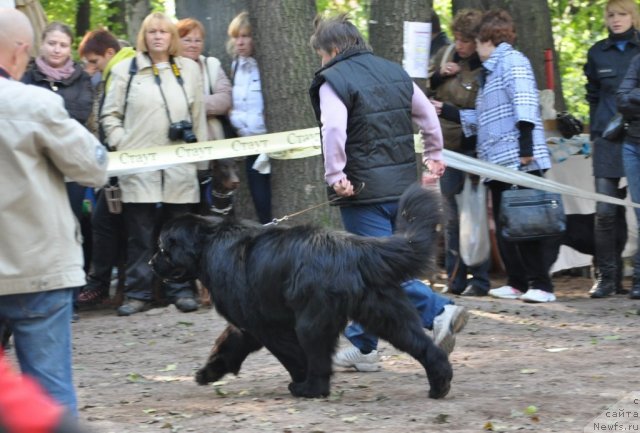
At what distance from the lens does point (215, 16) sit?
34.7ft

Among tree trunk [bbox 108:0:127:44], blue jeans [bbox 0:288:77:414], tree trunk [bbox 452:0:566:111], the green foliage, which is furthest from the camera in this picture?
tree trunk [bbox 108:0:127:44]

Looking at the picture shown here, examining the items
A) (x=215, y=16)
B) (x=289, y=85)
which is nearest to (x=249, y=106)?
(x=289, y=85)

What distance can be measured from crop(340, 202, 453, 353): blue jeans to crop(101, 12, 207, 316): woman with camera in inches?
102

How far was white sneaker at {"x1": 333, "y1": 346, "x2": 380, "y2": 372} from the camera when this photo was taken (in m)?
6.98

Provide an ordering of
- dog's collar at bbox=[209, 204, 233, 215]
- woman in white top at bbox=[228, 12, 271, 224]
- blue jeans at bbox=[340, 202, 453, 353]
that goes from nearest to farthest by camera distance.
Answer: blue jeans at bbox=[340, 202, 453, 353] < dog's collar at bbox=[209, 204, 233, 215] < woman in white top at bbox=[228, 12, 271, 224]

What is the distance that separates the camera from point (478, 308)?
9070 millimetres

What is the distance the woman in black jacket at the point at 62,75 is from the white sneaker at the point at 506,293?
352 cm

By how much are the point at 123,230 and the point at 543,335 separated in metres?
3.78

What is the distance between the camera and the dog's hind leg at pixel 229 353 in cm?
649

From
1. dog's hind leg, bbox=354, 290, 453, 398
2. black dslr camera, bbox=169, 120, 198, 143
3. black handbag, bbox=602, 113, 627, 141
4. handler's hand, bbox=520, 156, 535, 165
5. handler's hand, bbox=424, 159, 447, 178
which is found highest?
black dslr camera, bbox=169, 120, 198, 143

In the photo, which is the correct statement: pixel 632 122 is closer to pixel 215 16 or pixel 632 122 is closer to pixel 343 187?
pixel 343 187

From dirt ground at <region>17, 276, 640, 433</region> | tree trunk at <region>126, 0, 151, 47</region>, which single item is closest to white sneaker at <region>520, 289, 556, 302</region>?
dirt ground at <region>17, 276, 640, 433</region>

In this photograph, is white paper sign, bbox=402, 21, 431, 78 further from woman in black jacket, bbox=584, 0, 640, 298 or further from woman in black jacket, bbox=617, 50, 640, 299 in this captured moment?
woman in black jacket, bbox=584, 0, 640, 298

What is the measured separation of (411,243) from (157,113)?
367 centimetres
